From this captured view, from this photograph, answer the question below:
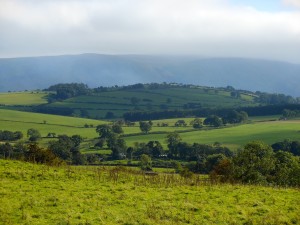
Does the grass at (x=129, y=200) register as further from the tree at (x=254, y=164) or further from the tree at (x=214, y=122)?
the tree at (x=214, y=122)

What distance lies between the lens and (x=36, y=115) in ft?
575

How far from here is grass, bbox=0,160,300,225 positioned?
64.8ft

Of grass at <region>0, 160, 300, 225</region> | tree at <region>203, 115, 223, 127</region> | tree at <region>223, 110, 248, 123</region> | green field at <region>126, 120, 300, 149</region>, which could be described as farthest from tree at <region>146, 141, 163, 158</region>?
grass at <region>0, 160, 300, 225</region>

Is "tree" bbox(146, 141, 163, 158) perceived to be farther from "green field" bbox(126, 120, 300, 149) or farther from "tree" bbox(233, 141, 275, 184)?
"tree" bbox(233, 141, 275, 184)

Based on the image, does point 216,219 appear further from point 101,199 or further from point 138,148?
point 138,148

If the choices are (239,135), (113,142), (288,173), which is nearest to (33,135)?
(113,142)

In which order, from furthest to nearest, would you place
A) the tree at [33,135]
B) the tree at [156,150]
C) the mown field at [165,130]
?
the mown field at [165,130], the tree at [33,135], the tree at [156,150]

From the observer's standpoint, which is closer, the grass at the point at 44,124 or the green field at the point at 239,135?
the green field at the point at 239,135

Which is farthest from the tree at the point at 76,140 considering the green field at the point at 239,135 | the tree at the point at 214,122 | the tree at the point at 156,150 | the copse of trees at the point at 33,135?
the tree at the point at 214,122

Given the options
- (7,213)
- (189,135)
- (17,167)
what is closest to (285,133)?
(189,135)

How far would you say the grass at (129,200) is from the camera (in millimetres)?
19766

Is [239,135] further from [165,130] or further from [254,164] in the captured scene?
[254,164]

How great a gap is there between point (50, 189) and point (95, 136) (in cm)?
11048

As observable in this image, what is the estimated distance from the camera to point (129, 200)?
23281mm
